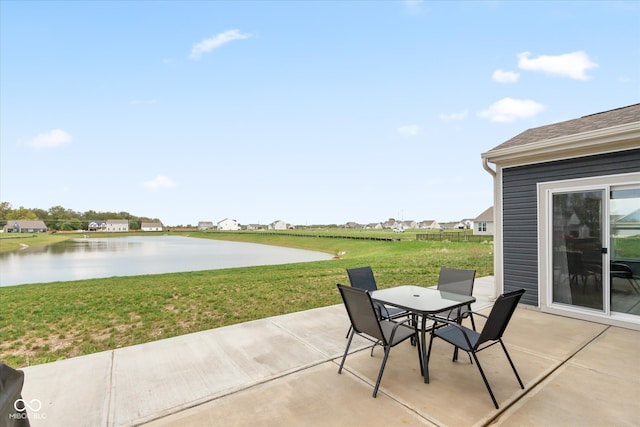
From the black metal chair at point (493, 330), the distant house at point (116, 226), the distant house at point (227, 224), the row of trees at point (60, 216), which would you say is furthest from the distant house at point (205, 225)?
the black metal chair at point (493, 330)

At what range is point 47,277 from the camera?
1256 centimetres

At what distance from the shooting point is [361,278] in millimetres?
4168

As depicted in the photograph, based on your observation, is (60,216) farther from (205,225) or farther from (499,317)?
(499,317)

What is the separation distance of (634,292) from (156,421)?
6260 mm

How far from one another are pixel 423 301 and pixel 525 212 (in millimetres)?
3390

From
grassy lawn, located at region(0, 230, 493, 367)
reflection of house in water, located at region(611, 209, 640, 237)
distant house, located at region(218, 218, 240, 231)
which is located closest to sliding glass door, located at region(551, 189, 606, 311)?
reflection of house in water, located at region(611, 209, 640, 237)

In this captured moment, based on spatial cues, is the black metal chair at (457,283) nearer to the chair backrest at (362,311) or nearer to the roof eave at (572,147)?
the chair backrest at (362,311)

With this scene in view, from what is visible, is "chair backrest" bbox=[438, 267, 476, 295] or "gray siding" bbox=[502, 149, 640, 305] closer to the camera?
"chair backrest" bbox=[438, 267, 476, 295]

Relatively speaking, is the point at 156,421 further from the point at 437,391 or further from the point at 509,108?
the point at 509,108

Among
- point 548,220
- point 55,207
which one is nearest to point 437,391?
point 548,220

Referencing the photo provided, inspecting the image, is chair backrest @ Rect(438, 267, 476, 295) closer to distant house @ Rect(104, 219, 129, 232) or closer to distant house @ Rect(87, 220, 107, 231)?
distant house @ Rect(104, 219, 129, 232)

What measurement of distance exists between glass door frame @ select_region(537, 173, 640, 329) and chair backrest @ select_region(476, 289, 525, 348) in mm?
2992

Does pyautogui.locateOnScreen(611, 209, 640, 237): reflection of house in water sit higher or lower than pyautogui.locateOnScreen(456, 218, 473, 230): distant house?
lower

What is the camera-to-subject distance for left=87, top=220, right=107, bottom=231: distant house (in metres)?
86.5
